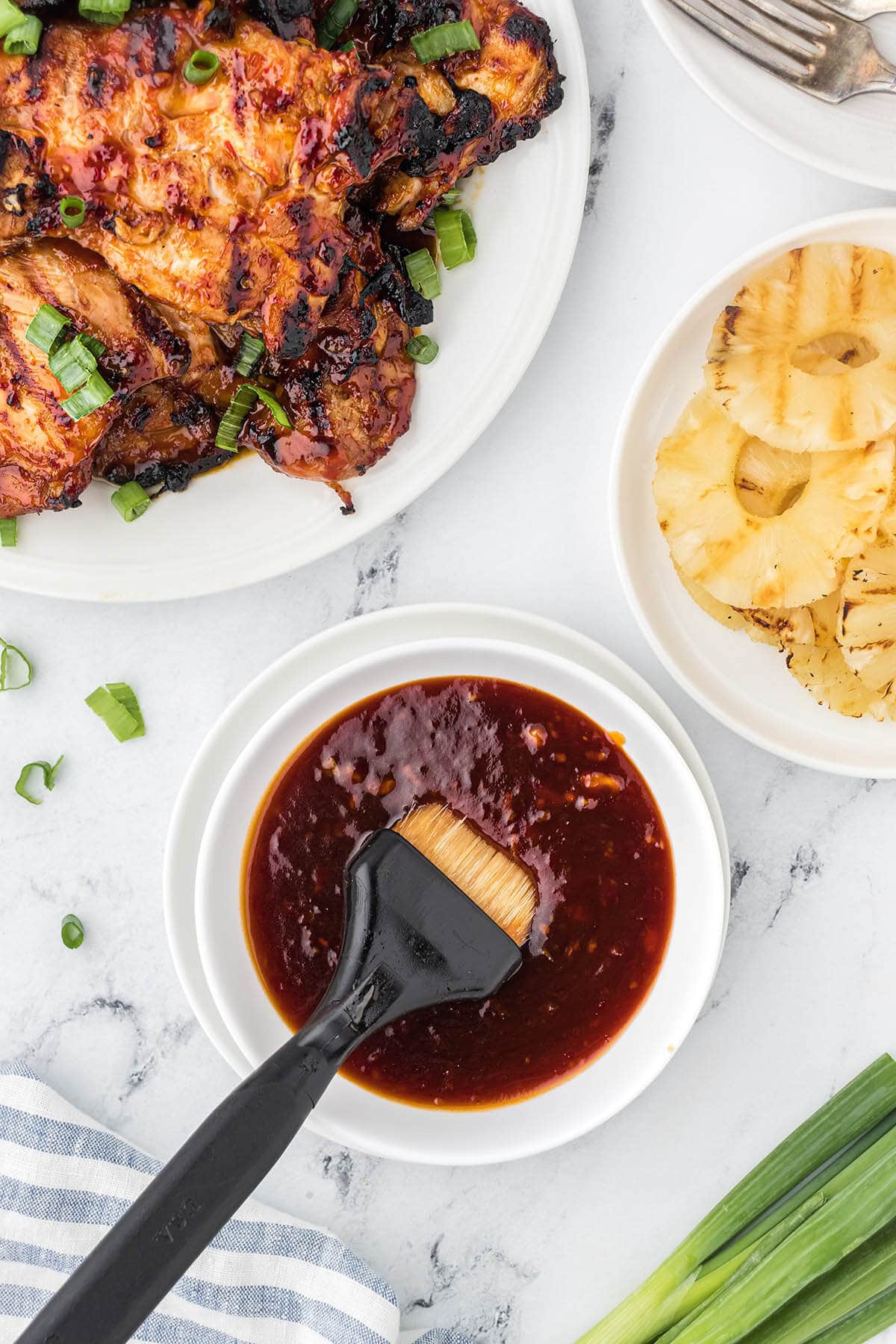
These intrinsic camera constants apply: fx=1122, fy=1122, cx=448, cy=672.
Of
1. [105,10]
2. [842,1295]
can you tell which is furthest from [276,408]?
[842,1295]

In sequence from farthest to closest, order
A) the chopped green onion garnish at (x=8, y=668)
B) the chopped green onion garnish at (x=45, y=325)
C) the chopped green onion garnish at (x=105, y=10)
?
1. the chopped green onion garnish at (x=8, y=668)
2. the chopped green onion garnish at (x=45, y=325)
3. the chopped green onion garnish at (x=105, y=10)

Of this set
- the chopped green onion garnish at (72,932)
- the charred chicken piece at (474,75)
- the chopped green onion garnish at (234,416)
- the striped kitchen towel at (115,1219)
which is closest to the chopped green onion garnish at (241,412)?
the chopped green onion garnish at (234,416)

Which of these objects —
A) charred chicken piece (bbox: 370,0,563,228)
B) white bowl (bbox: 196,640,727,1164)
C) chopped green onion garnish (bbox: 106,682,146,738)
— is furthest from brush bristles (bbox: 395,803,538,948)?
charred chicken piece (bbox: 370,0,563,228)

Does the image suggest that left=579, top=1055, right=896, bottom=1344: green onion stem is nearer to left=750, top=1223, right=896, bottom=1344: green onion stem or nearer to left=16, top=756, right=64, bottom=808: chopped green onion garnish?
left=750, top=1223, right=896, bottom=1344: green onion stem

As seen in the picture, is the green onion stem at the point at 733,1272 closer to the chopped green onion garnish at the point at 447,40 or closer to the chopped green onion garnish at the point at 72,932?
the chopped green onion garnish at the point at 72,932

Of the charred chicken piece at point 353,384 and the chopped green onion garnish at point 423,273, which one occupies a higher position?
the chopped green onion garnish at point 423,273

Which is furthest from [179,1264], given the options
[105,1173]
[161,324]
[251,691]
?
[161,324]

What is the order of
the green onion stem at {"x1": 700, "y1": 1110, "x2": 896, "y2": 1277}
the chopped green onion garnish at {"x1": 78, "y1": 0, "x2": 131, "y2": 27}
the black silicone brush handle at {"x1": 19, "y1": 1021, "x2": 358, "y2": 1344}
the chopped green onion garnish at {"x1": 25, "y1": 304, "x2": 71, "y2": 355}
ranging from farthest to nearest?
1. the green onion stem at {"x1": 700, "y1": 1110, "x2": 896, "y2": 1277}
2. the chopped green onion garnish at {"x1": 25, "y1": 304, "x2": 71, "y2": 355}
3. the chopped green onion garnish at {"x1": 78, "y1": 0, "x2": 131, "y2": 27}
4. the black silicone brush handle at {"x1": 19, "y1": 1021, "x2": 358, "y2": 1344}

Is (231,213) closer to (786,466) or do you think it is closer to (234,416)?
(234,416)
